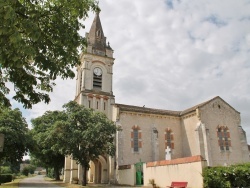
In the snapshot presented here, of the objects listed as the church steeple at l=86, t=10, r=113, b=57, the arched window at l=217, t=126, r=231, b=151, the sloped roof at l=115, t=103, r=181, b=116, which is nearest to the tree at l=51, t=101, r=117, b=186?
the sloped roof at l=115, t=103, r=181, b=116

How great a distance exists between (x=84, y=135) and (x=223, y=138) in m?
20.6

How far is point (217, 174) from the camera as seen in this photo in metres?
18.5

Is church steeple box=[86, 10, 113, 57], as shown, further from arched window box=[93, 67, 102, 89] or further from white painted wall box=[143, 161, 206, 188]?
white painted wall box=[143, 161, 206, 188]

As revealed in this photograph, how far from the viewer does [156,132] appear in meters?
36.4

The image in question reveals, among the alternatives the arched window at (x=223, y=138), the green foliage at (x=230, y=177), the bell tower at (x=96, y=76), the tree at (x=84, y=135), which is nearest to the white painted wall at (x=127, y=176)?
the tree at (x=84, y=135)

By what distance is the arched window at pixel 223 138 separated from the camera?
36375 mm

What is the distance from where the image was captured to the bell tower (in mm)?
38250

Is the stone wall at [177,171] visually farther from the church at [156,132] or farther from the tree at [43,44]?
the tree at [43,44]

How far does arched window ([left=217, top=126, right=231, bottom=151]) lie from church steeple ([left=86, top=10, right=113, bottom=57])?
69.1 ft

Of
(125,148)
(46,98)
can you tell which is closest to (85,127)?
(125,148)

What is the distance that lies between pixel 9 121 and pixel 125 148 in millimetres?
A: 15155

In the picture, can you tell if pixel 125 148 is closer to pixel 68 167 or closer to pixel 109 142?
pixel 109 142

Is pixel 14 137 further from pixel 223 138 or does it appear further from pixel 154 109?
pixel 223 138

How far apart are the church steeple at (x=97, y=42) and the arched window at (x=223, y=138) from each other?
2106 cm
